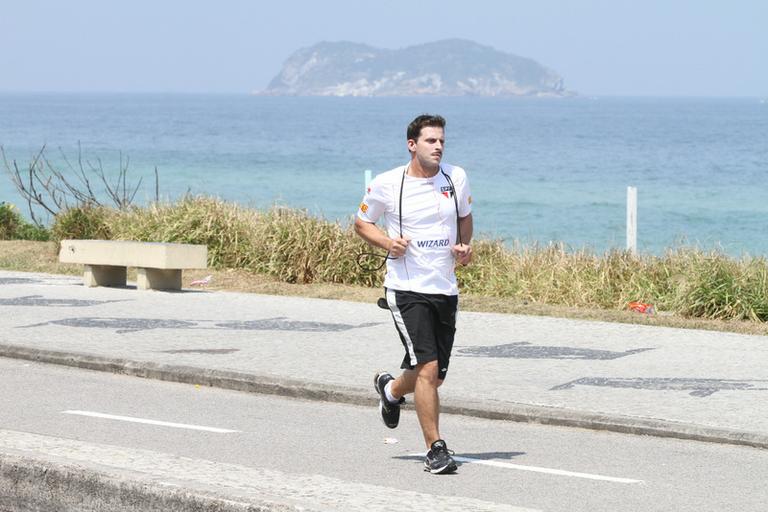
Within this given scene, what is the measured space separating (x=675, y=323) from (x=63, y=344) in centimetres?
578

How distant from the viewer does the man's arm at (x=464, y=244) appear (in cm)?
794

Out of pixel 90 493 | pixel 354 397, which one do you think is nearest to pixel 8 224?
pixel 354 397

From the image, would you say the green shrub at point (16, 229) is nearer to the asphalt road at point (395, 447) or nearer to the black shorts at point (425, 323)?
the asphalt road at point (395, 447)

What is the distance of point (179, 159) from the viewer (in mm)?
82562

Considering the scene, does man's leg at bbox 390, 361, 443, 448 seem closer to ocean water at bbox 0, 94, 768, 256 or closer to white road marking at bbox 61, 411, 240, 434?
white road marking at bbox 61, 411, 240, 434

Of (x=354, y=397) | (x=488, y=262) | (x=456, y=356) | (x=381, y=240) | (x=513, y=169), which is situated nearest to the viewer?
(x=381, y=240)

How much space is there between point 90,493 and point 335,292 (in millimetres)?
10213

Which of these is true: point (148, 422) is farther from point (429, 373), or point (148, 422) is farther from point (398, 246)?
point (398, 246)

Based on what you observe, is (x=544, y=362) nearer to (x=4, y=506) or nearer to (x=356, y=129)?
(x=4, y=506)

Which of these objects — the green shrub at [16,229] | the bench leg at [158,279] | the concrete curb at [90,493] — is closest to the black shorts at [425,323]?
the concrete curb at [90,493]

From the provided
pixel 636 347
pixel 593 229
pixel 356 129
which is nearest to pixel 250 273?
pixel 636 347

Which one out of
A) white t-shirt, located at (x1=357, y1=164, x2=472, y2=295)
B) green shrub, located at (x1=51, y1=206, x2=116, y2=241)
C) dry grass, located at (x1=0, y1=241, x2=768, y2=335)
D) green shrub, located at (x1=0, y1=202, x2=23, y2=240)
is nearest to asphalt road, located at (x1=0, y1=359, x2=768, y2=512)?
white t-shirt, located at (x1=357, y1=164, x2=472, y2=295)

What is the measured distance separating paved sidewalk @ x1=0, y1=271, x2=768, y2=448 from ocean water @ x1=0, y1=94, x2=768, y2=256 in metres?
5.08

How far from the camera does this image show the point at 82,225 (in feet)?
68.9
